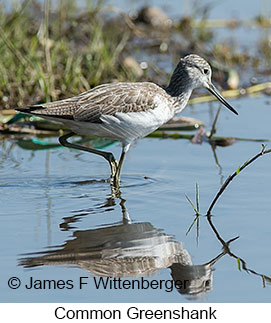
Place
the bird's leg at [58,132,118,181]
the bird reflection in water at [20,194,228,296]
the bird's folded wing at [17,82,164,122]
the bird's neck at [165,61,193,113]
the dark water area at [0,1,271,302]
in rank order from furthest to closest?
the bird's neck at [165,61,193,113] → the bird's leg at [58,132,118,181] → the bird's folded wing at [17,82,164,122] → the bird reflection in water at [20,194,228,296] → the dark water area at [0,1,271,302]

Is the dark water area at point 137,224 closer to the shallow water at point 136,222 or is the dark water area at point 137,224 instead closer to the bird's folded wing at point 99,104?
the shallow water at point 136,222

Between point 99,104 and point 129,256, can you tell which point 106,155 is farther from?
point 129,256

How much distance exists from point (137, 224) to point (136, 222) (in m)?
0.04

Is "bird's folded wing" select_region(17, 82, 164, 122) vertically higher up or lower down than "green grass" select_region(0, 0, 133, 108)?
lower down

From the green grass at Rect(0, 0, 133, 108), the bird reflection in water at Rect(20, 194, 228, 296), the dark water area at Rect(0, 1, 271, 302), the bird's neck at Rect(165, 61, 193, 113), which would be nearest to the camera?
the dark water area at Rect(0, 1, 271, 302)

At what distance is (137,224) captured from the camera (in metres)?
5.77

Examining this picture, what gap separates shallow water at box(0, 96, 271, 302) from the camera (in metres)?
4.73

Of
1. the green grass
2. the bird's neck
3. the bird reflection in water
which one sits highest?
the green grass

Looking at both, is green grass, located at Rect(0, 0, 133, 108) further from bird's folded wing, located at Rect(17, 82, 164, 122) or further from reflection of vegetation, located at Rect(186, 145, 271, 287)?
reflection of vegetation, located at Rect(186, 145, 271, 287)

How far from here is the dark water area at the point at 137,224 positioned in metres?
4.70

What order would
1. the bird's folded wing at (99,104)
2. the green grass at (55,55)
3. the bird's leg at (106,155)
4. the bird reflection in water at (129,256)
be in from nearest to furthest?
1. the bird reflection in water at (129,256)
2. the bird's folded wing at (99,104)
3. the bird's leg at (106,155)
4. the green grass at (55,55)

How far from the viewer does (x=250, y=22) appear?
12812 millimetres

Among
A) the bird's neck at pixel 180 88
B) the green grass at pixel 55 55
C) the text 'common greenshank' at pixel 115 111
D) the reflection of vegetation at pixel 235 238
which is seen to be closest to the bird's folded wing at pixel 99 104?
the text 'common greenshank' at pixel 115 111

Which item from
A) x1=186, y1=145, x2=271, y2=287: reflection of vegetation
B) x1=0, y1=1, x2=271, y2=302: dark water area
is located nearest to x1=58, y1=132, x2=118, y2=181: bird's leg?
x1=0, y1=1, x2=271, y2=302: dark water area
